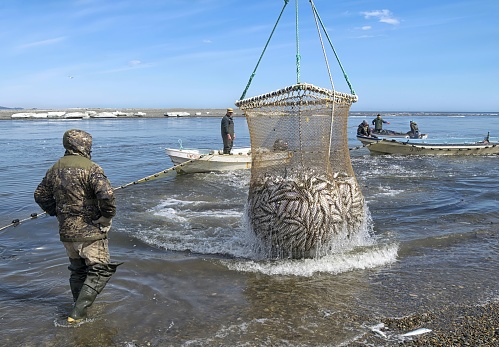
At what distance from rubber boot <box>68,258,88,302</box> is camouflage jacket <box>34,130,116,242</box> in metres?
0.35

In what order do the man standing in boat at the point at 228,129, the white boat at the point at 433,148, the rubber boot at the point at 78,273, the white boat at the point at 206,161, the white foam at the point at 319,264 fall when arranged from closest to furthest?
the rubber boot at the point at 78,273 < the white foam at the point at 319,264 < the man standing in boat at the point at 228,129 < the white boat at the point at 206,161 < the white boat at the point at 433,148

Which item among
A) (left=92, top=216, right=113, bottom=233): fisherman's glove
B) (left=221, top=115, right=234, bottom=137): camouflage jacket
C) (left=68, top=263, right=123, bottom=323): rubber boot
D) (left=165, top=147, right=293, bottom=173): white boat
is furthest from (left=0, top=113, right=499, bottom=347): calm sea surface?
(left=221, top=115, right=234, bottom=137): camouflage jacket

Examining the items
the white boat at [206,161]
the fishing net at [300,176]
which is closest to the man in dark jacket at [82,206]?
the fishing net at [300,176]

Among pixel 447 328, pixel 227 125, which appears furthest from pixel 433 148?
pixel 447 328

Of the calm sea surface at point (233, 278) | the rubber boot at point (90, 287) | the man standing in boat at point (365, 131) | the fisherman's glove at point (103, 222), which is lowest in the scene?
the calm sea surface at point (233, 278)

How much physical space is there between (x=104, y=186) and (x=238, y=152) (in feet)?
43.8

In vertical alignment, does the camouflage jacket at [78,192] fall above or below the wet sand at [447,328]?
above

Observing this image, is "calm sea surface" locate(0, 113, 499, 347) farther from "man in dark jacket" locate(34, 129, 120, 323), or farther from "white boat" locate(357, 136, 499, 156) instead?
"white boat" locate(357, 136, 499, 156)

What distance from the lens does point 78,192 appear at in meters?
4.50

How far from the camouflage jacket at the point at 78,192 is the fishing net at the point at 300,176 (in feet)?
8.84

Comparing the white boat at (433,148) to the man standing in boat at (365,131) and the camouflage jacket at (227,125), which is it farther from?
the camouflage jacket at (227,125)

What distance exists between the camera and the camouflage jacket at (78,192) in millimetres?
4469

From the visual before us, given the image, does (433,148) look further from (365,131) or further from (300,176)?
(300,176)

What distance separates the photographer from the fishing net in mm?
6352
